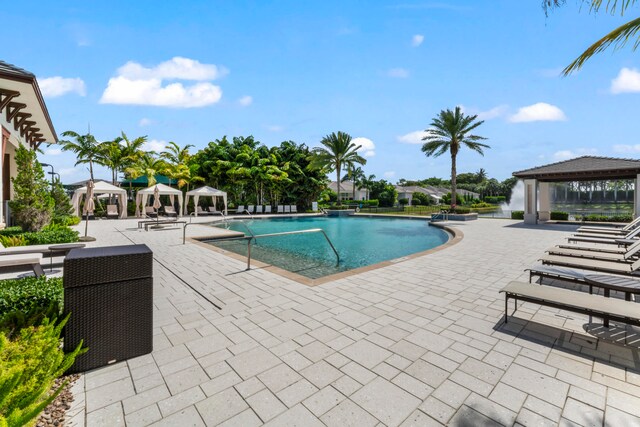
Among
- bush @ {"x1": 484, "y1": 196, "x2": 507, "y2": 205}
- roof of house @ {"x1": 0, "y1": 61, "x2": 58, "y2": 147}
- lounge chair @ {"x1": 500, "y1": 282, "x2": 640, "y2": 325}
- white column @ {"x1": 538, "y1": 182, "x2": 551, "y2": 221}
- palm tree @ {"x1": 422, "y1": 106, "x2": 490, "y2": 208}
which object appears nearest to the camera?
lounge chair @ {"x1": 500, "y1": 282, "x2": 640, "y2": 325}

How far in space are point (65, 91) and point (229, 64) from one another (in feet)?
19.7

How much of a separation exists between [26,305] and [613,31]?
7.08 metres

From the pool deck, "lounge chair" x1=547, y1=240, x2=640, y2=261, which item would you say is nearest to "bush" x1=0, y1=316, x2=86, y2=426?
the pool deck

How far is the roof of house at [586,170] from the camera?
51.0 feet

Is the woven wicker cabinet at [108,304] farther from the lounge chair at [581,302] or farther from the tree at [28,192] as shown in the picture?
the tree at [28,192]

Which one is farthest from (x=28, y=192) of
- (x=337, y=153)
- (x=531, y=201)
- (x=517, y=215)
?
(x=517, y=215)

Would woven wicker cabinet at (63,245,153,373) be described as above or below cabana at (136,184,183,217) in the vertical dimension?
below

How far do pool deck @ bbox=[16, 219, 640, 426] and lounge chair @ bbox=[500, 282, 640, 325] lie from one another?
1.21 feet

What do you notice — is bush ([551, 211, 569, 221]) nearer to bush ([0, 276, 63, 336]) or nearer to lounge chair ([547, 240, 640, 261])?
lounge chair ([547, 240, 640, 261])

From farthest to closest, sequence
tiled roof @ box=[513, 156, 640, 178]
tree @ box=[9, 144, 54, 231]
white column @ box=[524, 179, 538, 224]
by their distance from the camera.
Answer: white column @ box=[524, 179, 538, 224], tiled roof @ box=[513, 156, 640, 178], tree @ box=[9, 144, 54, 231]

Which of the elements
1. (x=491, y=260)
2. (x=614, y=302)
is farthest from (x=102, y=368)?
(x=491, y=260)

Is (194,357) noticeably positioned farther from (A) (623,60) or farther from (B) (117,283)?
(A) (623,60)

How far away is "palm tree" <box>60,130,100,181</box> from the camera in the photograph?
26.5 metres

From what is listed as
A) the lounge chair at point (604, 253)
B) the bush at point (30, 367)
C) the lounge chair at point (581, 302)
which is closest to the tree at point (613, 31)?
the lounge chair at point (581, 302)
